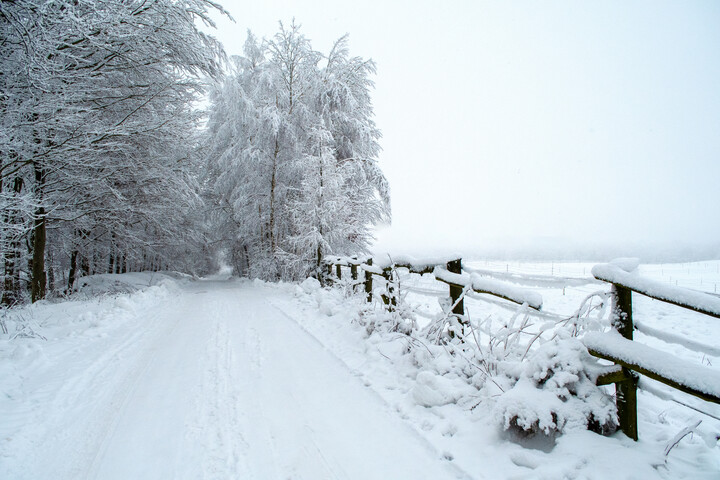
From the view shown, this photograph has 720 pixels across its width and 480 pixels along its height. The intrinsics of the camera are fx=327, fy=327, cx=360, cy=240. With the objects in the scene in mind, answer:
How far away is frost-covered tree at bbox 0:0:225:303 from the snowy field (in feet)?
8.72

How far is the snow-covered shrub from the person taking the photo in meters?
2.34

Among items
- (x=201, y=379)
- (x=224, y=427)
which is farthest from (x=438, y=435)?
(x=201, y=379)

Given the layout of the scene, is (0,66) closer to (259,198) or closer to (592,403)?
(592,403)

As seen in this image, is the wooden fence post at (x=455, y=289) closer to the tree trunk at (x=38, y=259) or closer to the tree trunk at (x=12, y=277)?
the tree trunk at (x=12, y=277)

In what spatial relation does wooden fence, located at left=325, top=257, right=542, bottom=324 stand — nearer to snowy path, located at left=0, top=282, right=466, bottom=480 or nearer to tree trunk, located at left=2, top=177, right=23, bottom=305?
snowy path, located at left=0, top=282, right=466, bottom=480

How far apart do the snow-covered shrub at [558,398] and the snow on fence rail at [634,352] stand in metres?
0.13

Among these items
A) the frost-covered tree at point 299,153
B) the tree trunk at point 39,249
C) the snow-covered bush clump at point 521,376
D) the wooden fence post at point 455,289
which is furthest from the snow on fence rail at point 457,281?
the tree trunk at point 39,249

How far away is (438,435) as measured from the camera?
8.73 ft

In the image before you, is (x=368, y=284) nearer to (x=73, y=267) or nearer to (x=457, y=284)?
(x=457, y=284)

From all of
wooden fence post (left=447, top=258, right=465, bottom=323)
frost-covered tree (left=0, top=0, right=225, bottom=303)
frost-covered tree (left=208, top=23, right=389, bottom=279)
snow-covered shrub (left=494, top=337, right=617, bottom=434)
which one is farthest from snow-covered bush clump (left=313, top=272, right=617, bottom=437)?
frost-covered tree (left=208, top=23, right=389, bottom=279)

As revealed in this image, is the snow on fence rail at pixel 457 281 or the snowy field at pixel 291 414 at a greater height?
the snow on fence rail at pixel 457 281

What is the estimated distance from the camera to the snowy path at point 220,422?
233 centimetres

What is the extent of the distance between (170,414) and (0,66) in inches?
233

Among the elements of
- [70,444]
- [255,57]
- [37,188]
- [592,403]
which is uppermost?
[255,57]
